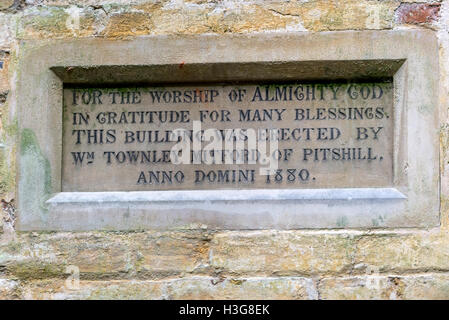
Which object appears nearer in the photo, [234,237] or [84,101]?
[234,237]

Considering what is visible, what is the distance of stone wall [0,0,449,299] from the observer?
2500 millimetres

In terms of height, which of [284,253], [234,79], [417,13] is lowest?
[284,253]

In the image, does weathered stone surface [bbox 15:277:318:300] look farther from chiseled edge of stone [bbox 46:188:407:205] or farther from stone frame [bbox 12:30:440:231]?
chiseled edge of stone [bbox 46:188:407:205]

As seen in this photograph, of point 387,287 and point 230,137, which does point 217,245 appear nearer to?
point 230,137

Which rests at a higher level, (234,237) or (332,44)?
(332,44)

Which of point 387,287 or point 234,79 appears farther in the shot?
point 234,79

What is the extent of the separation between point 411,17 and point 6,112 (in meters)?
2.00

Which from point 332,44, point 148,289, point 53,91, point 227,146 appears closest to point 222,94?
point 227,146

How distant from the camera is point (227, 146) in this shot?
2654mm

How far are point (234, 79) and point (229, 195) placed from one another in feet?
1.87

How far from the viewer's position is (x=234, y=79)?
2.67 meters

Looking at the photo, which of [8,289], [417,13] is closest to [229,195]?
[8,289]

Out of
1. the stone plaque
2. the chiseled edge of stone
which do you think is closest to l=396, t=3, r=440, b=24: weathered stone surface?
the stone plaque

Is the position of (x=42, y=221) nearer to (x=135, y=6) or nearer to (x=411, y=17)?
(x=135, y=6)
